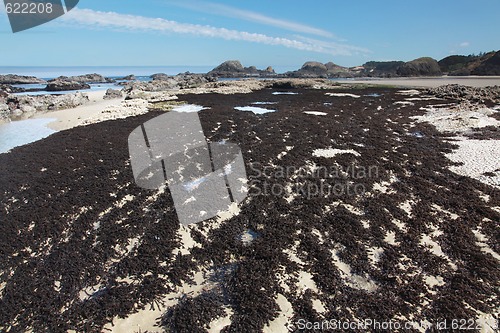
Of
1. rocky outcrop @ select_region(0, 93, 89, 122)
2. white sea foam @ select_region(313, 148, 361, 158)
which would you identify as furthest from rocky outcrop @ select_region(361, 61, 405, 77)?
white sea foam @ select_region(313, 148, 361, 158)

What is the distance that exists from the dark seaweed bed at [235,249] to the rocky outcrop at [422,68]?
3015 inches

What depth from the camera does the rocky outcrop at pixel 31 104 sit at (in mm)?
23641

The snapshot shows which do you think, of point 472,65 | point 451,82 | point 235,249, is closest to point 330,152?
point 235,249

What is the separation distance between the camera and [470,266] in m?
5.96

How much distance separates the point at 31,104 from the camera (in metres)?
26.7

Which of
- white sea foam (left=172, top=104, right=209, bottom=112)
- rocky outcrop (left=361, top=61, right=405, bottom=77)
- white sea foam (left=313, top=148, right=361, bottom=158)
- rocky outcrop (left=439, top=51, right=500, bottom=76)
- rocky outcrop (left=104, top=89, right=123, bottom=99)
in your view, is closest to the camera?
white sea foam (left=313, top=148, right=361, bottom=158)

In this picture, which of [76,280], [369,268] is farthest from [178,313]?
[369,268]

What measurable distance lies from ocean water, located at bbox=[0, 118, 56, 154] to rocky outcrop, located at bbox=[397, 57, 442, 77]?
8168cm

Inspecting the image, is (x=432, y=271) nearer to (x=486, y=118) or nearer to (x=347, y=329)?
(x=347, y=329)

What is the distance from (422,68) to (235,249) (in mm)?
85667

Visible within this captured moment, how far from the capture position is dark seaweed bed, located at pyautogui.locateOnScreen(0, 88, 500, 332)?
4996 millimetres

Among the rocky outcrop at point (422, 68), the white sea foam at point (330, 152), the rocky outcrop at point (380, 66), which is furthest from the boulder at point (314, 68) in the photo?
the white sea foam at point (330, 152)

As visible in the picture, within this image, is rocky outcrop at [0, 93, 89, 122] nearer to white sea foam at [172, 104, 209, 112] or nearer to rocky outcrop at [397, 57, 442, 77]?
white sea foam at [172, 104, 209, 112]

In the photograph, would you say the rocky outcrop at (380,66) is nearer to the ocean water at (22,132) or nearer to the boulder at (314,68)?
the boulder at (314,68)
